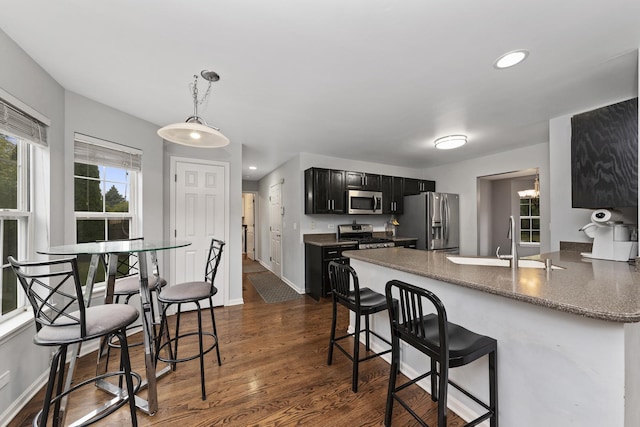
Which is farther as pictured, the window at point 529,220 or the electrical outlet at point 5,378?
the window at point 529,220

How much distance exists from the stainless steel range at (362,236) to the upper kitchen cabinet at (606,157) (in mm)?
2496

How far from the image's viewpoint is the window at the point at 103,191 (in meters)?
2.44

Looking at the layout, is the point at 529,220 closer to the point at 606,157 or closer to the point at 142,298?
the point at 606,157

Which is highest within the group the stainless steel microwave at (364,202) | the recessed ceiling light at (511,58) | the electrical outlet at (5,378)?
the recessed ceiling light at (511,58)

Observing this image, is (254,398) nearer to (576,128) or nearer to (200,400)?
(200,400)

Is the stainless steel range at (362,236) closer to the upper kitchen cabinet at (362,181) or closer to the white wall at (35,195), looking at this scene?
the upper kitchen cabinet at (362,181)

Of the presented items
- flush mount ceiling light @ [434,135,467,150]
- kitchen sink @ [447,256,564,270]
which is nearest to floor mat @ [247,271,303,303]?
kitchen sink @ [447,256,564,270]

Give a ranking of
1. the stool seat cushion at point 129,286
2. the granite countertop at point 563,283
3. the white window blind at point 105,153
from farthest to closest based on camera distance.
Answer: the white window blind at point 105,153, the stool seat cushion at point 129,286, the granite countertop at point 563,283

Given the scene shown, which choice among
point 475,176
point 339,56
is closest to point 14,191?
point 339,56

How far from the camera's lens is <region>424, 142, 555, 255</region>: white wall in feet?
12.1

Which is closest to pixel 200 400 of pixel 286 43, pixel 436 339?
pixel 436 339

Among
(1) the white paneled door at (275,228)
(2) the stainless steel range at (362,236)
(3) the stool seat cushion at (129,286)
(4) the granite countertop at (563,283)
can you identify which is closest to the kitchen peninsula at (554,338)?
(4) the granite countertop at (563,283)

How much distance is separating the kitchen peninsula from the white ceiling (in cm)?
146

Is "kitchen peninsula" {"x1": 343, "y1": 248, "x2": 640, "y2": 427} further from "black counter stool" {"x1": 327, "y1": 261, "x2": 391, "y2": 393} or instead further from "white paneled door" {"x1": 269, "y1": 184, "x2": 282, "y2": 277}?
"white paneled door" {"x1": 269, "y1": 184, "x2": 282, "y2": 277}
